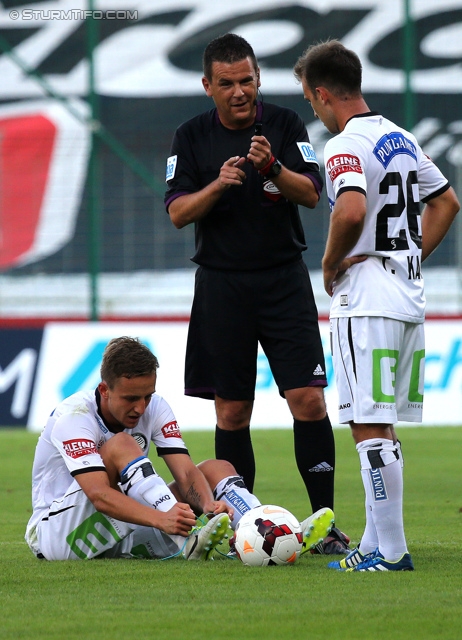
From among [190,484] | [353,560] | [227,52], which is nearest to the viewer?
[353,560]

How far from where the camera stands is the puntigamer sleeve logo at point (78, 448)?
4925 millimetres

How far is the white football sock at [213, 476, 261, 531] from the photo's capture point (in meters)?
5.09

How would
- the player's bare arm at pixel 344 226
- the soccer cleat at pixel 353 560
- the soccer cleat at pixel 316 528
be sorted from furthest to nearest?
the soccer cleat at pixel 316 528 → the soccer cleat at pixel 353 560 → the player's bare arm at pixel 344 226

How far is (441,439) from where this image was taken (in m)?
12.0

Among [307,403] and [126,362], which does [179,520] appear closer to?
[126,362]

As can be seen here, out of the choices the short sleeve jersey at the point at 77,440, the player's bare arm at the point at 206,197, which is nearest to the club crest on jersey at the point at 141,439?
the short sleeve jersey at the point at 77,440

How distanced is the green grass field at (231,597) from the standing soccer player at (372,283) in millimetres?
308

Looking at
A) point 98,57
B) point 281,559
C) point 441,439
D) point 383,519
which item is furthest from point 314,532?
point 98,57

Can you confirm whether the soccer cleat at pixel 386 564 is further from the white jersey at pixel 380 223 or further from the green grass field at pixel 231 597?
the white jersey at pixel 380 223

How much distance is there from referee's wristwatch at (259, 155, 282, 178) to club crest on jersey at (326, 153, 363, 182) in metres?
0.75

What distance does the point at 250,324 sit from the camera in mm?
5688

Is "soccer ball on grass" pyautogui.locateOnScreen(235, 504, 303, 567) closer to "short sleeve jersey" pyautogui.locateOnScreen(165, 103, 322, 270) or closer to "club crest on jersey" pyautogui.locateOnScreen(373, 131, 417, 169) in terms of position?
"short sleeve jersey" pyautogui.locateOnScreen(165, 103, 322, 270)

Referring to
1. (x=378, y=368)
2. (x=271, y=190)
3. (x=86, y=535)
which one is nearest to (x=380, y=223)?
(x=378, y=368)

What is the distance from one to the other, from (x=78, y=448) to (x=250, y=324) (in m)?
1.16
